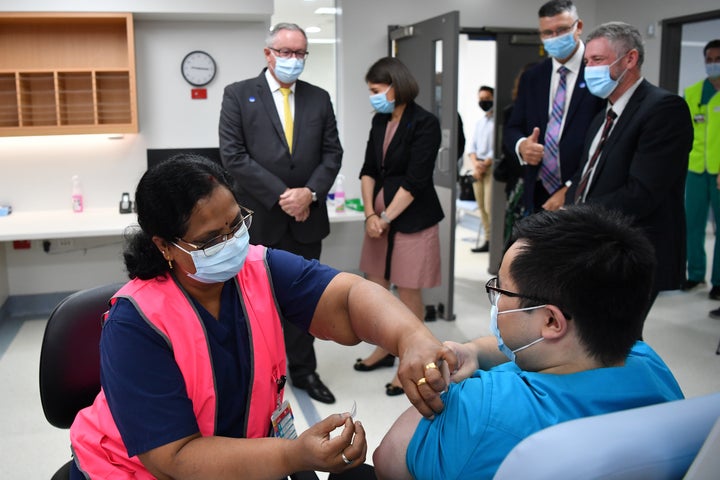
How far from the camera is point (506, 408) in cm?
98

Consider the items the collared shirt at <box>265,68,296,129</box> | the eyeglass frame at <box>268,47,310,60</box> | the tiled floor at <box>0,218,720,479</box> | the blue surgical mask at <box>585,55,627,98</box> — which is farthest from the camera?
the collared shirt at <box>265,68,296,129</box>

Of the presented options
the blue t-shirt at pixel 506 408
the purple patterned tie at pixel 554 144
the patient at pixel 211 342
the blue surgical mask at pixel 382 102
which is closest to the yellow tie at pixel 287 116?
the blue surgical mask at pixel 382 102

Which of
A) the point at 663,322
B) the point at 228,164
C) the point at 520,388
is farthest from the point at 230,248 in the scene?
the point at 663,322

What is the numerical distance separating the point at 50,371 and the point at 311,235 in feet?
5.88

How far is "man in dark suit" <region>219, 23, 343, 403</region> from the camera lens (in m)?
3.05

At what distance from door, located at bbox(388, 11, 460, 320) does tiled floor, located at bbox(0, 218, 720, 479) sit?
270 millimetres

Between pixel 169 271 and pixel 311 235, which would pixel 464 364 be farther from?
Answer: pixel 311 235

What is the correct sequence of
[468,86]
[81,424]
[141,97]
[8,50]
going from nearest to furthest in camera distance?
[81,424] < [8,50] < [141,97] < [468,86]

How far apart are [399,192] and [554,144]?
0.80 metres

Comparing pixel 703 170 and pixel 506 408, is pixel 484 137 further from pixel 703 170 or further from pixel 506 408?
pixel 506 408

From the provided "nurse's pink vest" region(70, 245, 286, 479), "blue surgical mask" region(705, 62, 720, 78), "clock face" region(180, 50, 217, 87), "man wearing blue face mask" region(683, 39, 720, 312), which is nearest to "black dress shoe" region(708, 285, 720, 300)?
"man wearing blue face mask" region(683, 39, 720, 312)

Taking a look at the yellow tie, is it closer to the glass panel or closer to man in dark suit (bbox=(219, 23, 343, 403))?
man in dark suit (bbox=(219, 23, 343, 403))

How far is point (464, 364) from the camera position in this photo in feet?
4.39

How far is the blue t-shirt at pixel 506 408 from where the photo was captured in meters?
0.97
